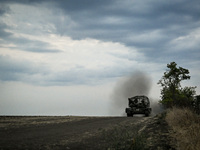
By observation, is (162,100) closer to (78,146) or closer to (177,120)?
(177,120)

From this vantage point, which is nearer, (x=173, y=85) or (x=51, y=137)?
(x=51, y=137)

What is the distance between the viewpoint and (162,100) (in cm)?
5475

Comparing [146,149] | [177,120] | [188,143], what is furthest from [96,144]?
[177,120]

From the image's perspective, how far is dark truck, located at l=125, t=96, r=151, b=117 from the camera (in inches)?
1276

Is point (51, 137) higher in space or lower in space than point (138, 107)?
lower

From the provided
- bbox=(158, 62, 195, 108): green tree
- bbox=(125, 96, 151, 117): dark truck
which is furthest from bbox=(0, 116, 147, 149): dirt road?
bbox=(158, 62, 195, 108): green tree

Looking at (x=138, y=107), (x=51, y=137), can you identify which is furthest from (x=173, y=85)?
(x=51, y=137)

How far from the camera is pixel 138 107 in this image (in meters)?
32.8

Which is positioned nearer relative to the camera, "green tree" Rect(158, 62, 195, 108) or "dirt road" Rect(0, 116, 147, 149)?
"dirt road" Rect(0, 116, 147, 149)

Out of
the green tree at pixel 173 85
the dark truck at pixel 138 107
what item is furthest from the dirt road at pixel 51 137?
the green tree at pixel 173 85

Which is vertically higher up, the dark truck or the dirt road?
the dark truck

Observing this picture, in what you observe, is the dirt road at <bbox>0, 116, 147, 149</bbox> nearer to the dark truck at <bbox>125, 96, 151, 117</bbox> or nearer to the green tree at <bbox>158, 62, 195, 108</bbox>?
the dark truck at <bbox>125, 96, 151, 117</bbox>

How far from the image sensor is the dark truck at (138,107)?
32406mm

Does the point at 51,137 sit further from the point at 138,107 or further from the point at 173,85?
the point at 173,85
